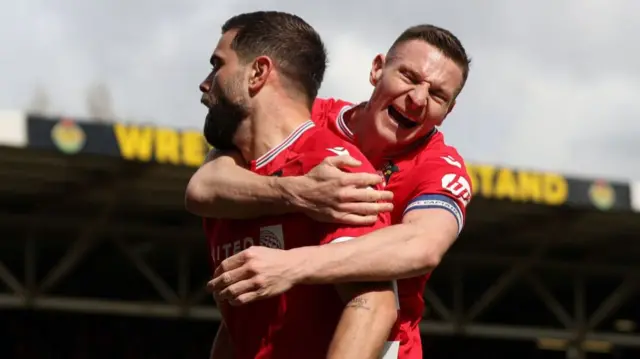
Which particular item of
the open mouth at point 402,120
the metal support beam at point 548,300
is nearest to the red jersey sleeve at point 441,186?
the open mouth at point 402,120

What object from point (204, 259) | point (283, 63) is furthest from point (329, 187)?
point (204, 259)

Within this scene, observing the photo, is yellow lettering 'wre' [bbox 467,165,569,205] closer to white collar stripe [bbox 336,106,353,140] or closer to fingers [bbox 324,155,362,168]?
white collar stripe [bbox 336,106,353,140]

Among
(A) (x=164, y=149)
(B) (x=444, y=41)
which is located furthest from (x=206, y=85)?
(A) (x=164, y=149)

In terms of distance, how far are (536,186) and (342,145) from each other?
14.3 m

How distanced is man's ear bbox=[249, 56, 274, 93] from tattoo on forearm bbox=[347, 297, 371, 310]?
700 mm

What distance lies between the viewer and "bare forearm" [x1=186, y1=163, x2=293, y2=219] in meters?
3.59

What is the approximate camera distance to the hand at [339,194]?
11.4 ft

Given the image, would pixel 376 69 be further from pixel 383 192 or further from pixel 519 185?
pixel 519 185

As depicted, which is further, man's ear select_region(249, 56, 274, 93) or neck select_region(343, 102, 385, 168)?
neck select_region(343, 102, 385, 168)

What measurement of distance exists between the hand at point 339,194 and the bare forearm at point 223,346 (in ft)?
2.12

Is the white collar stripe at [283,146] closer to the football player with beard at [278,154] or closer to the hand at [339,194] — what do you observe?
the football player with beard at [278,154]

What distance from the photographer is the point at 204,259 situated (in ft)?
73.8

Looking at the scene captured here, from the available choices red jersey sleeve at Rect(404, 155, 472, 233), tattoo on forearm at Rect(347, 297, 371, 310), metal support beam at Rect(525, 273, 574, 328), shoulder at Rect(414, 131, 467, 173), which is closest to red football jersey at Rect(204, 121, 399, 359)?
tattoo on forearm at Rect(347, 297, 371, 310)

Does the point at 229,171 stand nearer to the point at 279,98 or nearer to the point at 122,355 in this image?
the point at 279,98
